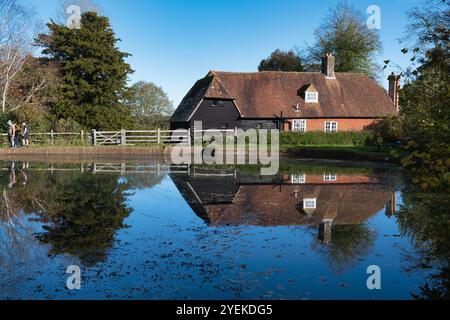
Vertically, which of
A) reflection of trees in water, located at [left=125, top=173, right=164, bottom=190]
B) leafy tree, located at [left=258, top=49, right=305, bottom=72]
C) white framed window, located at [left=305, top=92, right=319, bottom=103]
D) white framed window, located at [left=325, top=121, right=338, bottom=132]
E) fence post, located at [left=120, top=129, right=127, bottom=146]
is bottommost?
reflection of trees in water, located at [left=125, top=173, right=164, bottom=190]

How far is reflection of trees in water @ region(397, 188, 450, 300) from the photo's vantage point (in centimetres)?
575

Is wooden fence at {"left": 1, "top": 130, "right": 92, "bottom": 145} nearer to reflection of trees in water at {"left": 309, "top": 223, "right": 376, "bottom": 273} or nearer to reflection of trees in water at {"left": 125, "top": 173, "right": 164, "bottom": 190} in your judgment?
reflection of trees in water at {"left": 125, "top": 173, "right": 164, "bottom": 190}

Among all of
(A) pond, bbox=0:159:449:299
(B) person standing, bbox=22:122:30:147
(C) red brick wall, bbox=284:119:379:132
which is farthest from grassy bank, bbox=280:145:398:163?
(B) person standing, bbox=22:122:30:147

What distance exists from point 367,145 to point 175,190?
23840 mm

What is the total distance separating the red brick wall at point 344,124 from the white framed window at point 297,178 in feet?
62.9

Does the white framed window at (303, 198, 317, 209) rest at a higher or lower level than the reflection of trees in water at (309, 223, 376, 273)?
higher

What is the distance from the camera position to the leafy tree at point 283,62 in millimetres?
58750

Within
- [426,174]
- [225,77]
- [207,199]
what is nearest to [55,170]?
[207,199]

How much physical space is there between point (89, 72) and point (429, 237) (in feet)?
110

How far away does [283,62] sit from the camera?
5969 centimetres

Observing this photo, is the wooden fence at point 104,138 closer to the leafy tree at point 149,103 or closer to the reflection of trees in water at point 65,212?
the reflection of trees in water at point 65,212

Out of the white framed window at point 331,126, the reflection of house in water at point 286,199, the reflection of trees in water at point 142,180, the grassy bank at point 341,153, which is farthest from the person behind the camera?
the white framed window at point 331,126

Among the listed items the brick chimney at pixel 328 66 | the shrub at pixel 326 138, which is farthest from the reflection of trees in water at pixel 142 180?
the brick chimney at pixel 328 66

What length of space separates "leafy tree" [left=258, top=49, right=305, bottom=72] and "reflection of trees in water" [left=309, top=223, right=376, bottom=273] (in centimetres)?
5220
